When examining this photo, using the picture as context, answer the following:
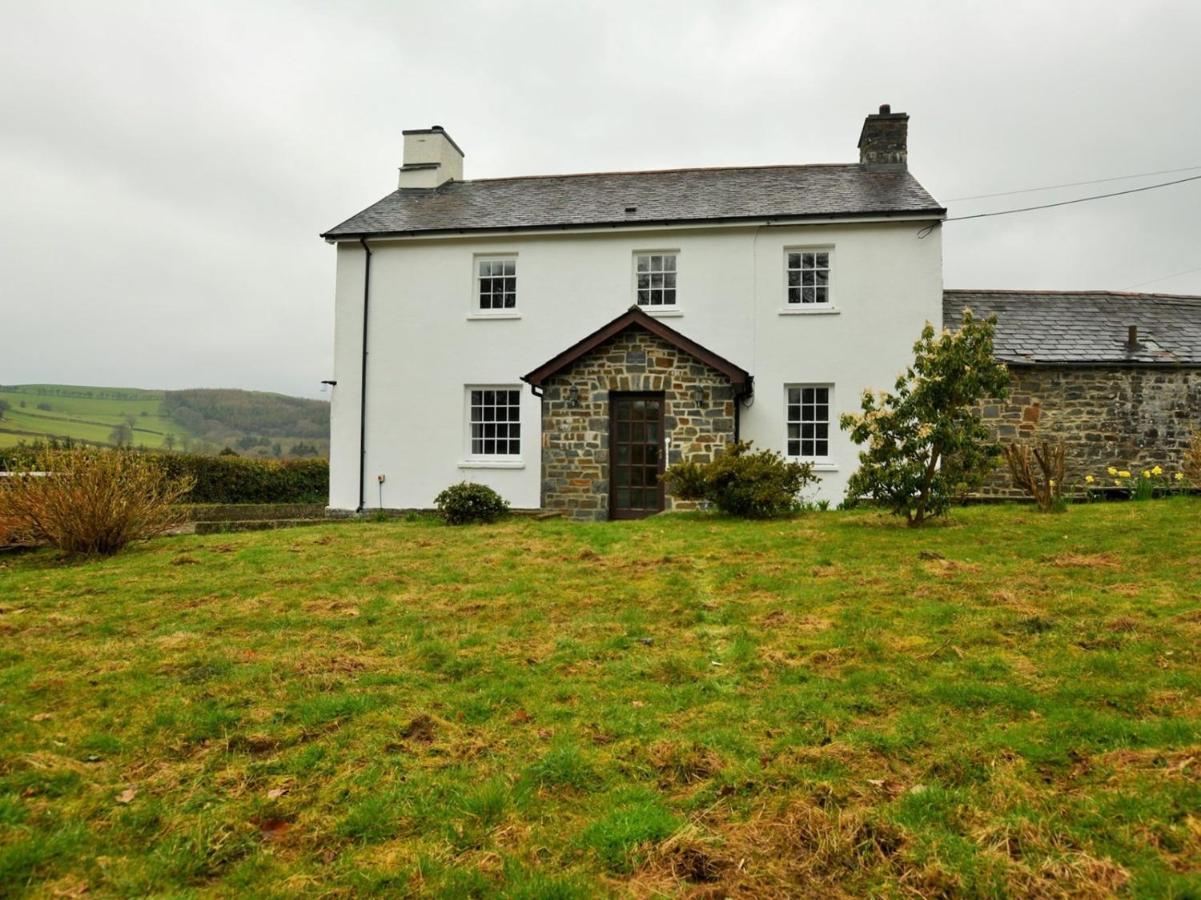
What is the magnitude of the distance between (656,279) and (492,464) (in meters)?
5.74

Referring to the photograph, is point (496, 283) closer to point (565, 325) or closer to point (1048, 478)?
point (565, 325)

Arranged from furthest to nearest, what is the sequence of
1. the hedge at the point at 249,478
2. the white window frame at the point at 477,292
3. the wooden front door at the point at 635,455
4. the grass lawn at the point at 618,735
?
the hedge at the point at 249,478 < the white window frame at the point at 477,292 < the wooden front door at the point at 635,455 < the grass lawn at the point at 618,735

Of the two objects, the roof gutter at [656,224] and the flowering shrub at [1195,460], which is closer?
the flowering shrub at [1195,460]

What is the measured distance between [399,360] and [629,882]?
54.0ft

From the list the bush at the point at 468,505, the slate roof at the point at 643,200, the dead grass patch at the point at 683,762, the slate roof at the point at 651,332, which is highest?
the slate roof at the point at 643,200

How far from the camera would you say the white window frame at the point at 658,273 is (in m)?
17.3

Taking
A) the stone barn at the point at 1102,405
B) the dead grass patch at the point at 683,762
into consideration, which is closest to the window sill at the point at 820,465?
the stone barn at the point at 1102,405

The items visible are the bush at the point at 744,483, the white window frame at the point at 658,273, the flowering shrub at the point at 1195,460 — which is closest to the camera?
the flowering shrub at the point at 1195,460

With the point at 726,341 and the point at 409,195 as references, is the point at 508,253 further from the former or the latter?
the point at 726,341

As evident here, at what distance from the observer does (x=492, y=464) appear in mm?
17516

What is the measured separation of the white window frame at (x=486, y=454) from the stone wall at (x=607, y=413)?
5.58 feet

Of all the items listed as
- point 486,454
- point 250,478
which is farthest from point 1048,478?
point 250,478

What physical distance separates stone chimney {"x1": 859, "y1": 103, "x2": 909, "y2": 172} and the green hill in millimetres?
22953

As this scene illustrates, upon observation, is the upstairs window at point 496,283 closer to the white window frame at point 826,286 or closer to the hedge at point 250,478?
the white window frame at point 826,286
